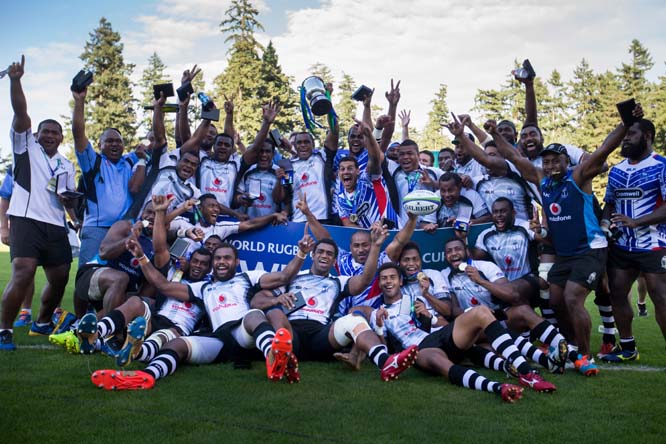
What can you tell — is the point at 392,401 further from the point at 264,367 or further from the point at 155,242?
the point at 155,242

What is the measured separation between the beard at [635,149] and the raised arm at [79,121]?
619cm

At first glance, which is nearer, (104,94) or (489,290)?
(489,290)

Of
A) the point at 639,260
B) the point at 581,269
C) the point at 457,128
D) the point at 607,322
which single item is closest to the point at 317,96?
the point at 457,128

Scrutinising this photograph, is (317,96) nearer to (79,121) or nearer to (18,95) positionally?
(79,121)

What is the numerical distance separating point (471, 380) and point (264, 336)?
189cm

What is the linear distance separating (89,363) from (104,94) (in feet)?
136

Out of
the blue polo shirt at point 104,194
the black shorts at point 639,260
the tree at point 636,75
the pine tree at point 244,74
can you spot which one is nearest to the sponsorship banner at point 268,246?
the blue polo shirt at point 104,194

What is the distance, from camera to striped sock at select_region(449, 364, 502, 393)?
15.2 ft

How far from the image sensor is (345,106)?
199 ft

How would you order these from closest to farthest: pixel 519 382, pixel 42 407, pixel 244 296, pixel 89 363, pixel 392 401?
pixel 42 407 < pixel 392 401 < pixel 519 382 < pixel 89 363 < pixel 244 296

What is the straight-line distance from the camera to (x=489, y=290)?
20.3ft

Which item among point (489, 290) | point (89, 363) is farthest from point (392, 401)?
point (89, 363)

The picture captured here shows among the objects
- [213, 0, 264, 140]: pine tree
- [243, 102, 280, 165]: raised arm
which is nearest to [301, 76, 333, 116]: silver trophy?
[243, 102, 280, 165]: raised arm

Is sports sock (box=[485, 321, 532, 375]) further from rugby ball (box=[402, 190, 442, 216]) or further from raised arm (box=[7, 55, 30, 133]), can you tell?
raised arm (box=[7, 55, 30, 133])
